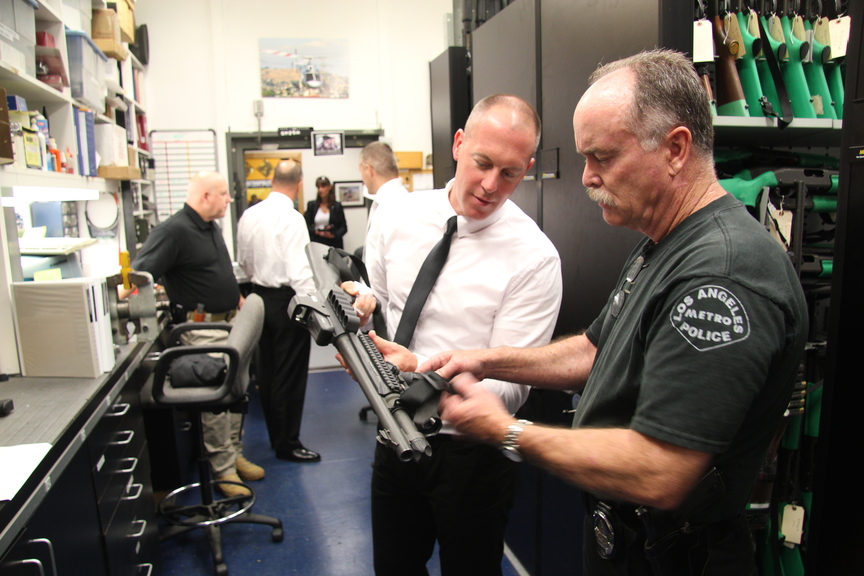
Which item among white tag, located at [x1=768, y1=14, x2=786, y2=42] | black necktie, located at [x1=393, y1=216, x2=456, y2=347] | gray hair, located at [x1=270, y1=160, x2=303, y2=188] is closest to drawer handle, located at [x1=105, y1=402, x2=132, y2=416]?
black necktie, located at [x1=393, y1=216, x2=456, y2=347]

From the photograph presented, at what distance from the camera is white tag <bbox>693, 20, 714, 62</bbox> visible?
5.10ft

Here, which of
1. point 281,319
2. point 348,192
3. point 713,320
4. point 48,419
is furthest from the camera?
point 348,192

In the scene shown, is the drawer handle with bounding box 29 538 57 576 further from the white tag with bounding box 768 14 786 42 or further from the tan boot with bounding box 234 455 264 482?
the white tag with bounding box 768 14 786 42

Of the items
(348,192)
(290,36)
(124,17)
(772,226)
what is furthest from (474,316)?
(290,36)

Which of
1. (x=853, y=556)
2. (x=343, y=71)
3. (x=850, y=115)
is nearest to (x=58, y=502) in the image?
(x=853, y=556)

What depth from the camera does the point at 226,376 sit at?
98.2 inches

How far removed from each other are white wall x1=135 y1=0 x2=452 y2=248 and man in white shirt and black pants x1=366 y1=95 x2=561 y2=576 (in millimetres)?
4454

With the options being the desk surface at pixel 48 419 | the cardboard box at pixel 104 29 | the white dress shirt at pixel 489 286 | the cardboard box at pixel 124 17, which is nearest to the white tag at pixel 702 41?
the white dress shirt at pixel 489 286

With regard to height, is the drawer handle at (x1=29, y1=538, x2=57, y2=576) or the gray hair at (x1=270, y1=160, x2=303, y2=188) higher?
the gray hair at (x1=270, y1=160, x2=303, y2=188)

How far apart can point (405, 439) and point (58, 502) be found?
3.10 feet

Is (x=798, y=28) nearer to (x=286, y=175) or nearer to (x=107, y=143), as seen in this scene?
(x=286, y=175)

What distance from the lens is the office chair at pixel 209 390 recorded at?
2447 mm

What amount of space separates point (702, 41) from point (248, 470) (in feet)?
10.1

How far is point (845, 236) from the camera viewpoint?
1.30 metres
